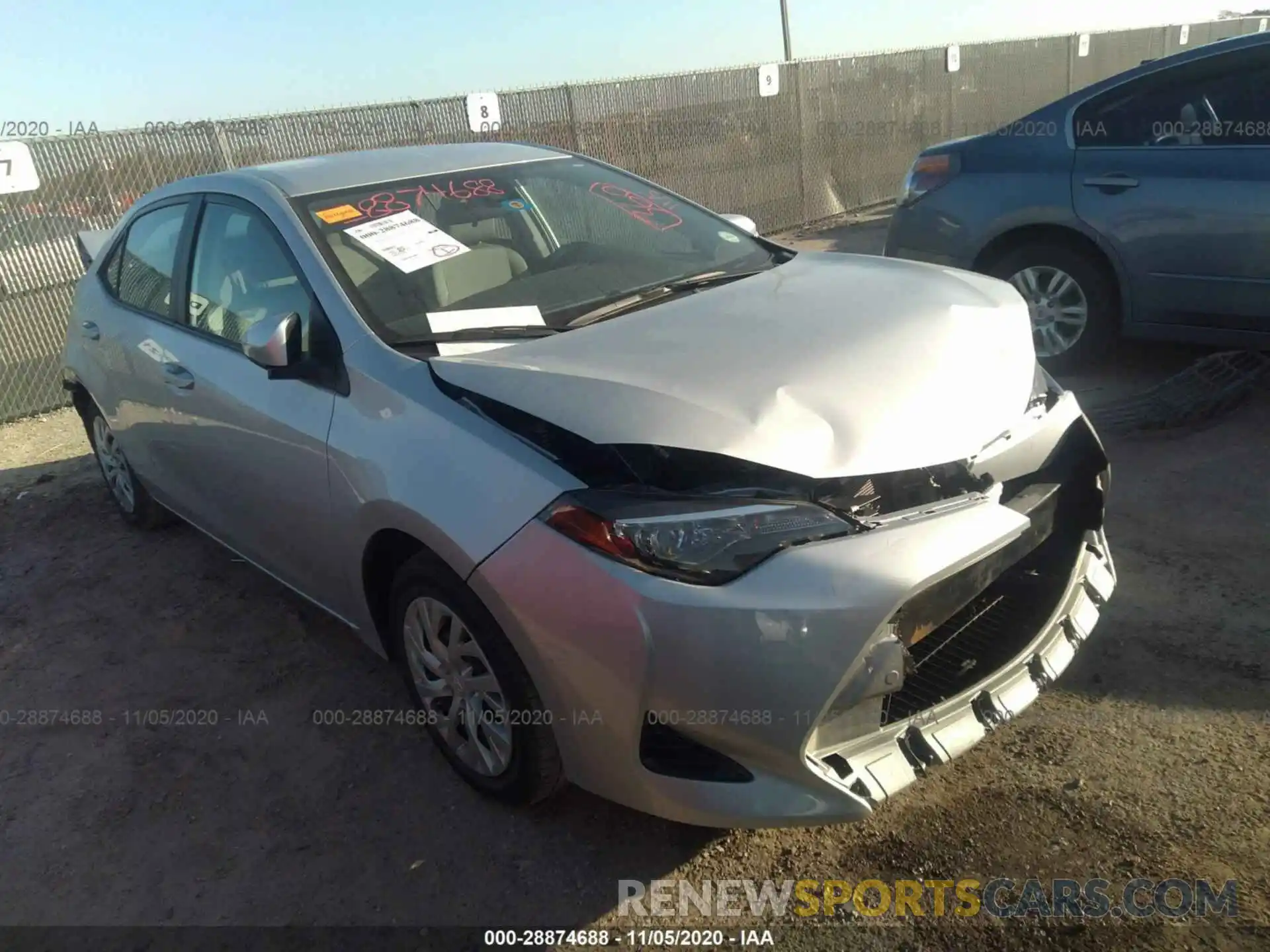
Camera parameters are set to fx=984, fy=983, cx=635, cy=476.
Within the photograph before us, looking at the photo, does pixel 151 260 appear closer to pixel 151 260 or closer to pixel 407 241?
pixel 151 260

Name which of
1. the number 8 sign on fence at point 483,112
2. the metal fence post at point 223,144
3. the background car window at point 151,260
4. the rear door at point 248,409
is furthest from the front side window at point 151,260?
the number 8 sign on fence at point 483,112

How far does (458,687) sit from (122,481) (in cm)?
324

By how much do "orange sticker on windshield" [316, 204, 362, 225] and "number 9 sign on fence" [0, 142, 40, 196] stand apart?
5.46m

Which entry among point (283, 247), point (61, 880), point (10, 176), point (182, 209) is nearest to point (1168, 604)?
point (283, 247)

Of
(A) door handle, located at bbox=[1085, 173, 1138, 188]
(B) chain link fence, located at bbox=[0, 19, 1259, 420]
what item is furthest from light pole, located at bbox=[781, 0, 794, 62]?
(A) door handle, located at bbox=[1085, 173, 1138, 188]

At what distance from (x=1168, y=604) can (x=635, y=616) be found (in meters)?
2.17

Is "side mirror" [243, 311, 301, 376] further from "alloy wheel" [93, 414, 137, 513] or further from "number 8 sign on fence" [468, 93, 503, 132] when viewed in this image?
"number 8 sign on fence" [468, 93, 503, 132]

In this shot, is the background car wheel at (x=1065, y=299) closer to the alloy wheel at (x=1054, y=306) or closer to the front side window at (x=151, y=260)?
the alloy wheel at (x=1054, y=306)

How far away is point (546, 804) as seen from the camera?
274 cm

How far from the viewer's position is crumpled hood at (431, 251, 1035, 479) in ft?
7.36

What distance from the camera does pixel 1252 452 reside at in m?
4.34

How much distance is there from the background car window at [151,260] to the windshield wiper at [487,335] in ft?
5.37

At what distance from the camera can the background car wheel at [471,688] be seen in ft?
8.00

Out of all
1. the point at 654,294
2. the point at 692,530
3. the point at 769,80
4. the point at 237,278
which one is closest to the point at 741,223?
the point at 654,294
